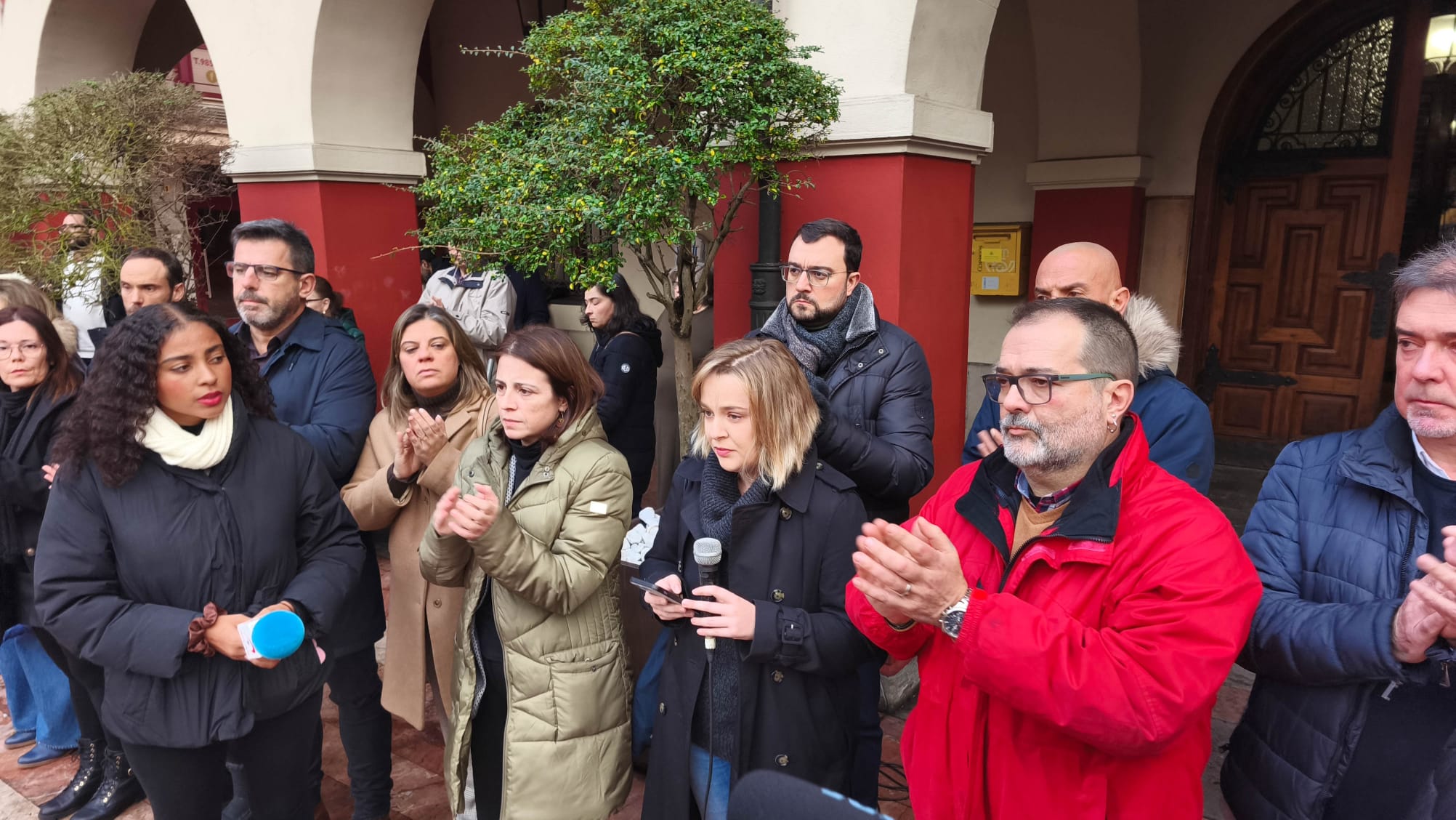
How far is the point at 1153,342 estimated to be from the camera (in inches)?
106

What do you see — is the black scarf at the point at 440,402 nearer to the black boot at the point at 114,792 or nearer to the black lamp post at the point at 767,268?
the black lamp post at the point at 767,268

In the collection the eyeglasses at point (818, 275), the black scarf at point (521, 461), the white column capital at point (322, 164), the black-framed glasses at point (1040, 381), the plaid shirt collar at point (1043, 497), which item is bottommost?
the black scarf at point (521, 461)

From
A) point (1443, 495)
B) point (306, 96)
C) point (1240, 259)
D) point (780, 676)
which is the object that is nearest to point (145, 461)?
point (780, 676)

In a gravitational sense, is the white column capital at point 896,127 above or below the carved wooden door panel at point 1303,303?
above

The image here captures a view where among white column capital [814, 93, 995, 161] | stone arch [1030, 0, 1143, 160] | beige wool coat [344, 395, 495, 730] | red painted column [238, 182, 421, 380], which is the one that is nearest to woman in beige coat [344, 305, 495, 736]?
beige wool coat [344, 395, 495, 730]

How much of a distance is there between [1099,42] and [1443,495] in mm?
6153

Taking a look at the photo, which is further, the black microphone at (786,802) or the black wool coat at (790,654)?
the black wool coat at (790,654)

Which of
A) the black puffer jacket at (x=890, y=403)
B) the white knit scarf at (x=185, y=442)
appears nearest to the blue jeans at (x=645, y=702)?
the black puffer jacket at (x=890, y=403)

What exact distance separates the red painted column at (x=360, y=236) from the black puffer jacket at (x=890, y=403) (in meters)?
4.21

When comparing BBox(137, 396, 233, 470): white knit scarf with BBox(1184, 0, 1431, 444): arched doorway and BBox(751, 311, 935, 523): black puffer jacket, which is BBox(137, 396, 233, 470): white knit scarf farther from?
BBox(1184, 0, 1431, 444): arched doorway

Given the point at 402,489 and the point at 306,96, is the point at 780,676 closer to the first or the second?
the point at 402,489

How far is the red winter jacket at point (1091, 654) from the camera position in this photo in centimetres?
150

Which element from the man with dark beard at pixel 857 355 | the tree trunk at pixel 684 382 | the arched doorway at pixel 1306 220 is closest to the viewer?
the man with dark beard at pixel 857 355

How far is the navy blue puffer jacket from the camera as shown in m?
1.66
